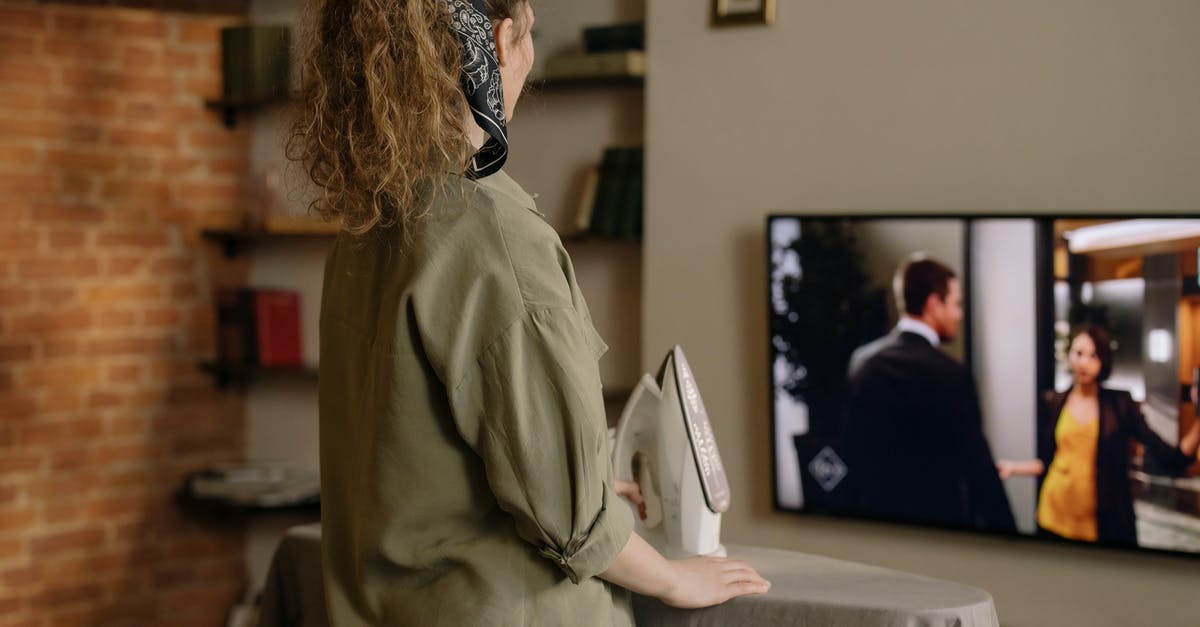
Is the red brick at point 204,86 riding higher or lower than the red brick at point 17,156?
higher

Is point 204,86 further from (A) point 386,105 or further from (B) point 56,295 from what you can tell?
(A) point 386,105

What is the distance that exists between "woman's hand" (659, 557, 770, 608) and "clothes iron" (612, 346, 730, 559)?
0.09 meters

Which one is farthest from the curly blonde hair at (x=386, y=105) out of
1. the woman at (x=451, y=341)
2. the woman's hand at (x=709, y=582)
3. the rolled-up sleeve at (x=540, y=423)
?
the woman's hand at (x=709, y=582)

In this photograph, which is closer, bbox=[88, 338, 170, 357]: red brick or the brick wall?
the brick wall

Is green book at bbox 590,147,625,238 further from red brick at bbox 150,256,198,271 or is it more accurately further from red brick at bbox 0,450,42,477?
red brick at bbox 0,450,42,477

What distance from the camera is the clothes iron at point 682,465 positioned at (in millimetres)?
1481

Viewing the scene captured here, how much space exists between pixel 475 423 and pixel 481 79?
332 millimetres

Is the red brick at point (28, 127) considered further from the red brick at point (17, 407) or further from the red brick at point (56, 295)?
the red brick at point (17, 407)

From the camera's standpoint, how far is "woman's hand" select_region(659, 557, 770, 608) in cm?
133

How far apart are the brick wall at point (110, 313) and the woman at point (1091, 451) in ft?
8.07

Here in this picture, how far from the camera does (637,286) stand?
10.3ft

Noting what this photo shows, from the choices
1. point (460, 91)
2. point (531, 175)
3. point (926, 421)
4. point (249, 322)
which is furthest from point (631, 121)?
point (460, 91)

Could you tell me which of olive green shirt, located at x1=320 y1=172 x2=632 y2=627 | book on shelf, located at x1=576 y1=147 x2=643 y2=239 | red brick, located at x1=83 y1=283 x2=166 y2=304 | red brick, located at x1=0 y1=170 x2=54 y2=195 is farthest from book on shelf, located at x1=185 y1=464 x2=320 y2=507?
olive green shirt, located at x1=320 y1=172 x2=632 y2=627

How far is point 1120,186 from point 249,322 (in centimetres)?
249
